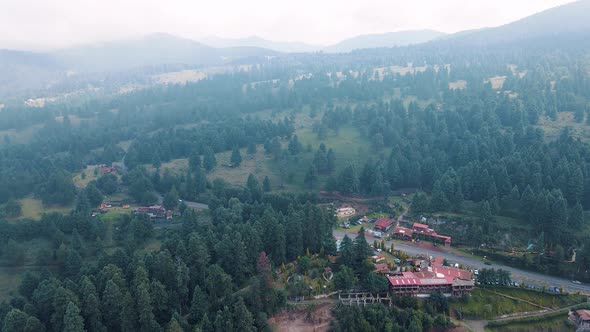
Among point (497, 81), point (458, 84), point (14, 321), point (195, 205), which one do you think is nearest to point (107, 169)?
point (195, 205)

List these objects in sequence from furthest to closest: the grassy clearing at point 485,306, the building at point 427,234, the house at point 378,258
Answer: the building at point 427,234, the house at point 378,258, the grassy clearing at point 485,306

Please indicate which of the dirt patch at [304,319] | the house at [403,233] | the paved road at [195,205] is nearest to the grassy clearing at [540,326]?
the dirt patch at [304,319]

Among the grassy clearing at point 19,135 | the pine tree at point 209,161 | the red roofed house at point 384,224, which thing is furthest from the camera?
the grassy clearing at point 19,135

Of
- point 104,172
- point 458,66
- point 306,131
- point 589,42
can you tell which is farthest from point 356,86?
point 589,42

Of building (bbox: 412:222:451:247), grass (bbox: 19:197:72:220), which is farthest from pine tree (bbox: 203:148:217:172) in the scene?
building (bbox: 412:222:451:247)

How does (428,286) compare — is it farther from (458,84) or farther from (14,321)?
(458,84)

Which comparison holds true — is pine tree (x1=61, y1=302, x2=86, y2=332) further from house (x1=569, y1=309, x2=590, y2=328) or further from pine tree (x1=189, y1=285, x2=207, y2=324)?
house (x1=569, y1=309, x2=590, y2=328)

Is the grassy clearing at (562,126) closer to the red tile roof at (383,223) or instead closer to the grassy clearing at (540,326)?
the red tile roof at (383,223)

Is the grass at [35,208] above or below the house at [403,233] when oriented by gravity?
below
